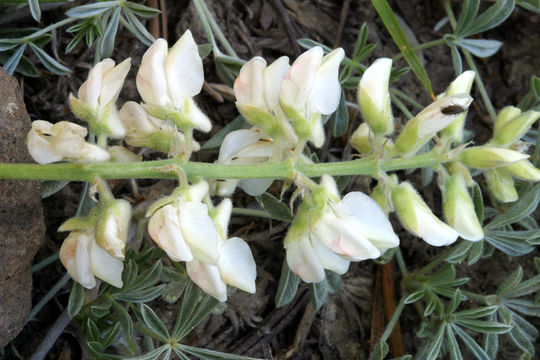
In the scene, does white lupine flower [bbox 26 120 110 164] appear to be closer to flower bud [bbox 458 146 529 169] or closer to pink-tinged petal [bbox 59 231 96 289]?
pink-tinged petal [bbox 59 231 96 289]

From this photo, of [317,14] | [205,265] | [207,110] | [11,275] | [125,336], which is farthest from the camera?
[317,14]

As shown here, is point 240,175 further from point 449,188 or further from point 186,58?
point 449,188

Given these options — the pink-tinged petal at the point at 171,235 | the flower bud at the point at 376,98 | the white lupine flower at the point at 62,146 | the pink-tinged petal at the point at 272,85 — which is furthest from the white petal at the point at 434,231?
the white lupine flower at the point at 62,146

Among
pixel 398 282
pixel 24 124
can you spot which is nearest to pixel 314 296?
pixel 398 282

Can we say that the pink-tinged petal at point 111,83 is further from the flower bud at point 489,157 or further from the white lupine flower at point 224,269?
the flower bud at point 489,157

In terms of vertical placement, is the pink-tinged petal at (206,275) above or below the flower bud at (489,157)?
below

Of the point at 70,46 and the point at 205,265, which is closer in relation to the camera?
the point at 205,265
